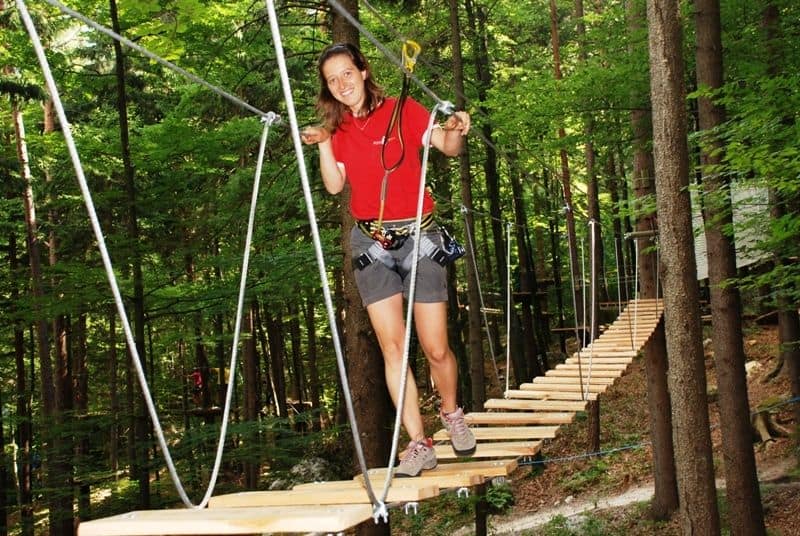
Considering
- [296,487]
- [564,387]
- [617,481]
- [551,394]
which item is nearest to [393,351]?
[296,487]

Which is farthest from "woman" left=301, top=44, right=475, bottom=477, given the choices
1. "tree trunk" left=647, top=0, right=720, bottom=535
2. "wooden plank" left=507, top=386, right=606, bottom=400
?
"tree trunk" left=647, top=0, right=720, bottom=535

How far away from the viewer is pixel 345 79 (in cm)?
262

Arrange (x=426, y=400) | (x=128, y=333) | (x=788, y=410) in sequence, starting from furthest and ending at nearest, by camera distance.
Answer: (x=426, y=400), (x=788, y=410), (x=128, y=333)

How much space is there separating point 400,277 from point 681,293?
8.26ft

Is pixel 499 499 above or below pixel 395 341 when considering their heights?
below

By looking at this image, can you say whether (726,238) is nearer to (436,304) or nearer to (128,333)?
(436,304)

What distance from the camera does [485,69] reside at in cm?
1345

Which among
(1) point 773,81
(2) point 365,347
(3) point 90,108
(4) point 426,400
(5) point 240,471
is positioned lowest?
(5) point 240,471

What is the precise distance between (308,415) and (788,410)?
6.63 metres

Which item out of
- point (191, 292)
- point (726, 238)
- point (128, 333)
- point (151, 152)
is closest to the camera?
point (128, 333)

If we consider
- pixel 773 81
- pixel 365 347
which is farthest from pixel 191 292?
pixel 773 81

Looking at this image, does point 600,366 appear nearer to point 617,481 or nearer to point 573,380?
point 573,380

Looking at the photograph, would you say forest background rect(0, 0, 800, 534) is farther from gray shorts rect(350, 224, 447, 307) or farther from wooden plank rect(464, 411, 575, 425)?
gray shorts rect(350, 224, 447, 307)

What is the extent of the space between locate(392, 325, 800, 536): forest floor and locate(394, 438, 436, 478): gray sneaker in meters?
6.28
